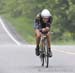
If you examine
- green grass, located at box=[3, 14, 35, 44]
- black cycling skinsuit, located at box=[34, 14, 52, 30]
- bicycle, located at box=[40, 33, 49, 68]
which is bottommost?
green grass, located at box=[3, 14, 35, 44]

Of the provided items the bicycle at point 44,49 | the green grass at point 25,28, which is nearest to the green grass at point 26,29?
the green grass at point 25,28

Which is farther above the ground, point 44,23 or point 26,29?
point 44,23

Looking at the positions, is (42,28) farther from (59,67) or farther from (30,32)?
(30,32)

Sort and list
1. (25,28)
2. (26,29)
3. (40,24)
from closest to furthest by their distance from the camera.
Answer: (40,24) < (26,29) < (25,28)

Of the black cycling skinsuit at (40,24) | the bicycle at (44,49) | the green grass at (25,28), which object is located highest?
the black cycling skinsuit at (40,24)

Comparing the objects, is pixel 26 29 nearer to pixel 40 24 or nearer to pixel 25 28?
pixel 25 28

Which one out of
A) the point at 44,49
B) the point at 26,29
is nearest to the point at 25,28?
the point at 26,29

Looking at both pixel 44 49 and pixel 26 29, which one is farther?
pixel 26 29

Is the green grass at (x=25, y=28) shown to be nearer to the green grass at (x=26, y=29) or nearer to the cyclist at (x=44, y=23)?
the green grass at (x=26, y=29)

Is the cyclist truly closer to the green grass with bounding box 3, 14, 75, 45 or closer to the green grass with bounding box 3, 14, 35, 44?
the green grass with bounding box 3, 14, 75, 45

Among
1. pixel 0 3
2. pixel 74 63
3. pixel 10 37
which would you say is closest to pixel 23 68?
pixel 74 63

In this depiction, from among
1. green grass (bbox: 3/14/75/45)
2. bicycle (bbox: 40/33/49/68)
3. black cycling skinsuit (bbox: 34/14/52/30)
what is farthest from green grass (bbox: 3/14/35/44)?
black cycling skinsuit (bbox: 34/14/52/30)

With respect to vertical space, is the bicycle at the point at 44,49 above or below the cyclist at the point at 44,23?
below

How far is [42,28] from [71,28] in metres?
39.5
